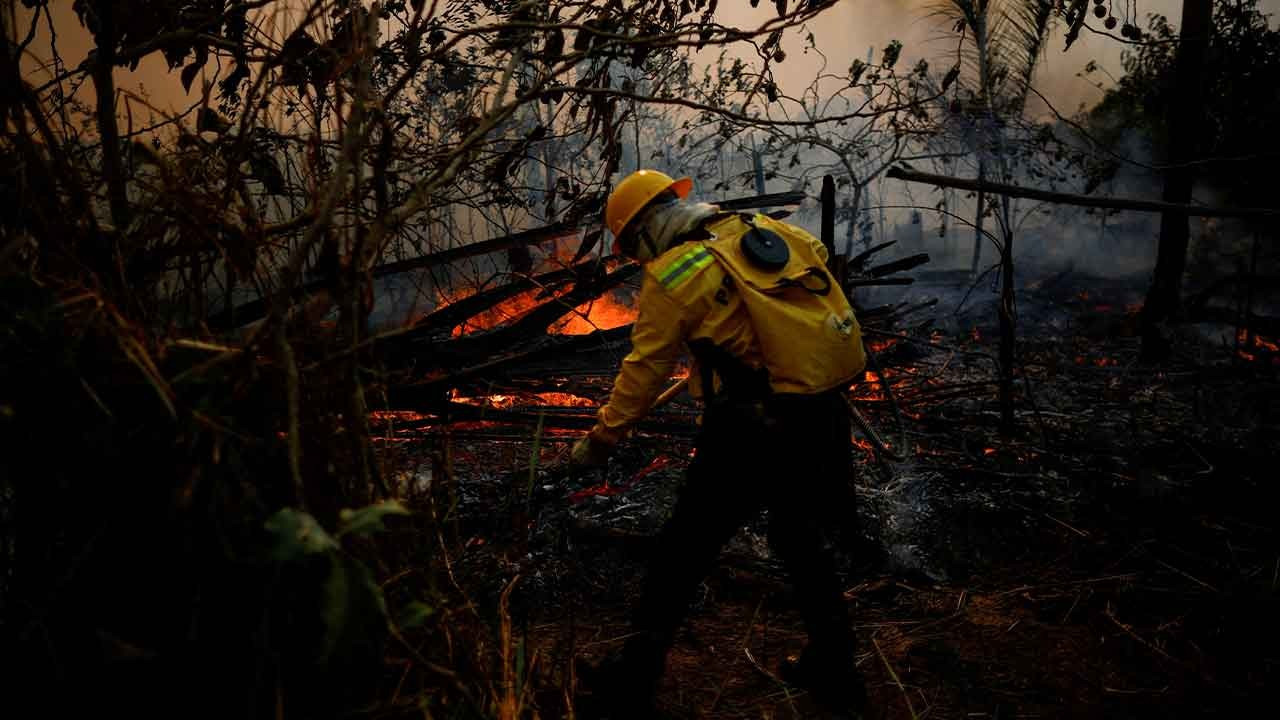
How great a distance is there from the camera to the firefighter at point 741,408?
244 centimetres

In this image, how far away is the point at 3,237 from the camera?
4.53 feet

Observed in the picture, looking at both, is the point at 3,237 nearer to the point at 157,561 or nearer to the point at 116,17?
the point at 157,561

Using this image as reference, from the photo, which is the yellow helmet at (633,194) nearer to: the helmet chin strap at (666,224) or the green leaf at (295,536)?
the helmet chin strap at (666,224)

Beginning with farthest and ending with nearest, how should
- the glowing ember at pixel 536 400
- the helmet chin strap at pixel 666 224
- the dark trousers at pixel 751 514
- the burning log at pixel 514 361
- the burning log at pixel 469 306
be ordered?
the glowing ember at pixel 536 400 < the burning log at pixel 469 306 < the burning log at pixel 514 361 < the helmet chin strap at pixel 666 224 < the dark trousers at pixel 751 514

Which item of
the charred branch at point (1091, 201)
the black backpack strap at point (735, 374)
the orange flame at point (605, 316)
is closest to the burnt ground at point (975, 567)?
the black backpack strap at point (735, 374)

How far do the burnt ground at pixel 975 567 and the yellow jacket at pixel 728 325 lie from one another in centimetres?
65

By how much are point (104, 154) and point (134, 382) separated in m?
1.35

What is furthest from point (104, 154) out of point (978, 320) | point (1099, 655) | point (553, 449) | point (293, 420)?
point (978, 320)

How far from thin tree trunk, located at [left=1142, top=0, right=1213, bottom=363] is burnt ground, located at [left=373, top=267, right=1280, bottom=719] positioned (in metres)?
4.08

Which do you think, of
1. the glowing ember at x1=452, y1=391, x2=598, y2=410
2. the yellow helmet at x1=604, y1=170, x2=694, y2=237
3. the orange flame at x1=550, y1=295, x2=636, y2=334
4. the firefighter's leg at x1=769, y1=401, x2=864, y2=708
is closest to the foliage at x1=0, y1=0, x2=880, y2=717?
the yellow helmet at x1=604, y1=170, x2=694, y2=237

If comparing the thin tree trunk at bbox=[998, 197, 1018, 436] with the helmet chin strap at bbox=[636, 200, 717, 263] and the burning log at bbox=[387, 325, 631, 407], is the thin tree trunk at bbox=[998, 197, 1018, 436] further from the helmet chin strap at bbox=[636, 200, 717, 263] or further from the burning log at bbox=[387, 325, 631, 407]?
the burning log at bbox=[387, 325, 631, 407]

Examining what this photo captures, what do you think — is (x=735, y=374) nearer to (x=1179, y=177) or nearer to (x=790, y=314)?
(x=790, y=314)

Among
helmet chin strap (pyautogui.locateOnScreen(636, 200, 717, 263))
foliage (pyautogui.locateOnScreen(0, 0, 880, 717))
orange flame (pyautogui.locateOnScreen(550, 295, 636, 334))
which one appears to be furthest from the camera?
orange flame (pyautogui.locateOnScreen(550, 295, 636, 334))

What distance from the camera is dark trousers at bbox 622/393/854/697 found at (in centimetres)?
252
